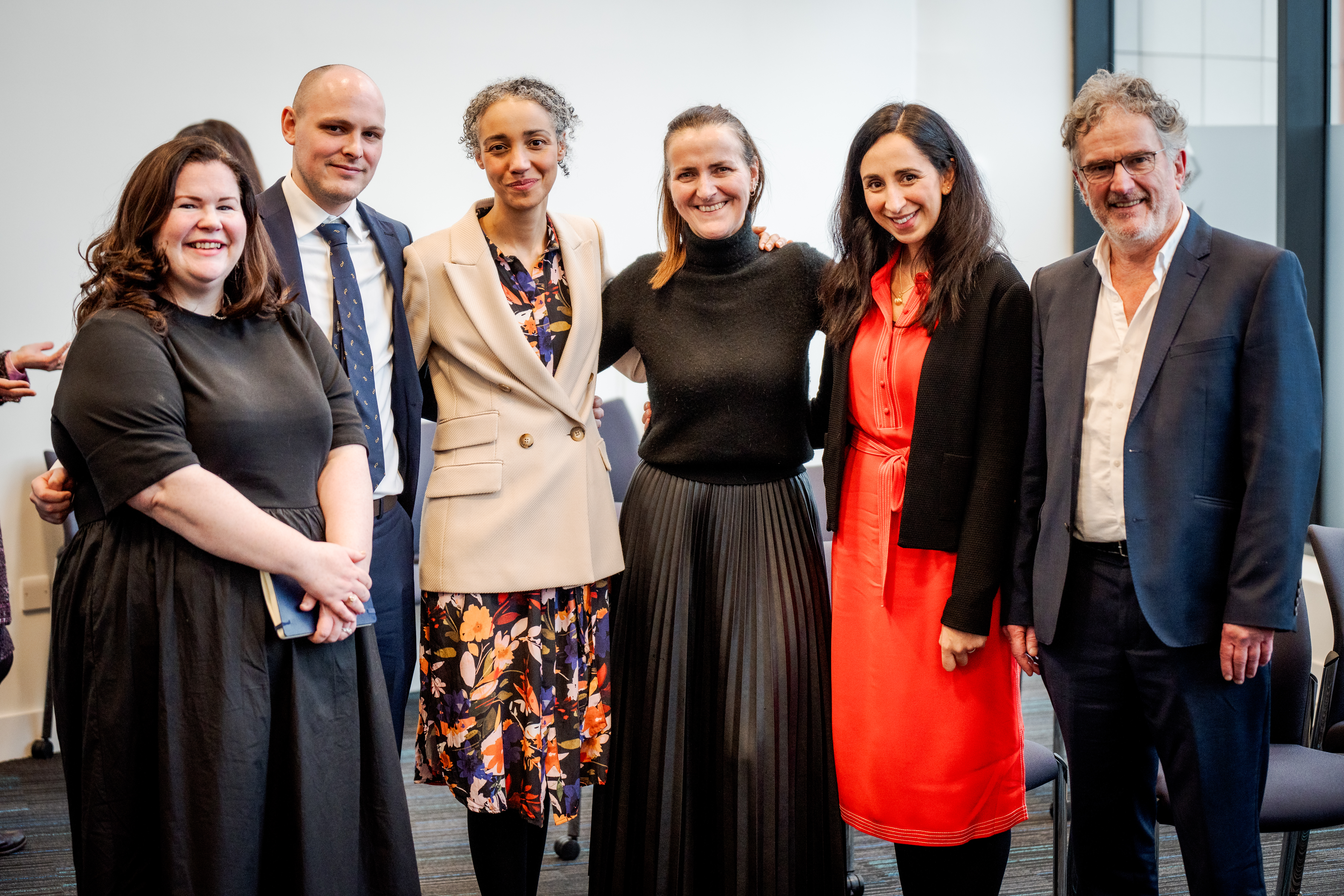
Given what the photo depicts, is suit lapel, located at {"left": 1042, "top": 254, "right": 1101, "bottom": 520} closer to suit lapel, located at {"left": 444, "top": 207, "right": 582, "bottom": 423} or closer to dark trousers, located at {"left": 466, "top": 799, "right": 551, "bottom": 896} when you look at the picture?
suit lapel, located at {"left": 444, "top": 207, "right": 582, "bottom": 423}

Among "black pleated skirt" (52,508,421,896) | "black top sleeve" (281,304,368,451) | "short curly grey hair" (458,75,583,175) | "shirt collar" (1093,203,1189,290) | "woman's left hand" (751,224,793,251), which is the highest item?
"short curly grey hair" (458,75,583,175)

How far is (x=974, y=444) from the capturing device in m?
1.90

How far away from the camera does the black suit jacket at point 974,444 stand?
1.87 meters

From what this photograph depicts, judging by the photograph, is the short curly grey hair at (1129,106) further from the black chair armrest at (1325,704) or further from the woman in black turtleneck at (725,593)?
the black chair armrest at (1325,704)

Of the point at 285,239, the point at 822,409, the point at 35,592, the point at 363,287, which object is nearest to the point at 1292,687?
the point at 822,409

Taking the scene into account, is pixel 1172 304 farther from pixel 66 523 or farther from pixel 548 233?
pixel 66 523

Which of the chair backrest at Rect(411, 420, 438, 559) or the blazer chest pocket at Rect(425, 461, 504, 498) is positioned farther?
the chair backrest at Rect(411, 420, 438, 559)

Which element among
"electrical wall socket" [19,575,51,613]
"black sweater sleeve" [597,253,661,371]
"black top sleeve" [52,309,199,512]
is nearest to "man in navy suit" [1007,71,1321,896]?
"black sweater sleeve" [597,253,661,371]

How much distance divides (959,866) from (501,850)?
0.91 meters

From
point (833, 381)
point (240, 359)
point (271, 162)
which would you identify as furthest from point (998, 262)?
point (271, 162)

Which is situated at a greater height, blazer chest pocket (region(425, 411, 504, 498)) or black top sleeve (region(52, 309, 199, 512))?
black top sleeve (region(52, 309, 199, 512))

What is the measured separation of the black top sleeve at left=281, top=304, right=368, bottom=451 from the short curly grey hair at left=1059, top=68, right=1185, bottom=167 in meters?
1.35

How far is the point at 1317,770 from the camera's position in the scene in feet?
6.84

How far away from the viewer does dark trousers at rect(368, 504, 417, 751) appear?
2.06 m
